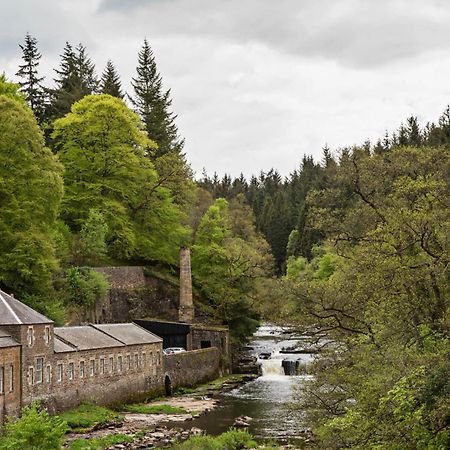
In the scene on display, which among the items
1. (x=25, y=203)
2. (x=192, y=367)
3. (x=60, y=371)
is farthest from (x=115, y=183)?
(x=60, y=371)

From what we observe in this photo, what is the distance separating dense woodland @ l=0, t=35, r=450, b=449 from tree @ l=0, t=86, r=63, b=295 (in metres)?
0.09

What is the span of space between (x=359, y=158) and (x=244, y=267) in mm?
39782

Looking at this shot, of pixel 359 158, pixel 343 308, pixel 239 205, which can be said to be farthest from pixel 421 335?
pixel 239 205

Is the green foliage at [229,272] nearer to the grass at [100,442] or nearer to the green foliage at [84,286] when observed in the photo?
the green foliage at [84,286]

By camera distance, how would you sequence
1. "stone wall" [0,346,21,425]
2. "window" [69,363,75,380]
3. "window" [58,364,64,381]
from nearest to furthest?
"stone wall" [0,346,21,425]
"window" [58,364,64,381]
"window" [69,363,75,380]

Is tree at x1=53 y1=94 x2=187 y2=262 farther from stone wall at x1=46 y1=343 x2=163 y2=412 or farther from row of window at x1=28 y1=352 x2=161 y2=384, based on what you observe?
row of window at x1=28 y1=352 x2=161 y2=384

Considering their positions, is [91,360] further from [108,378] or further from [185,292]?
[185,292]

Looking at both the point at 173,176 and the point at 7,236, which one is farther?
the point at 173,176

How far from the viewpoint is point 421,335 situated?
2320cm

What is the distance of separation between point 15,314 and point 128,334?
13.9m

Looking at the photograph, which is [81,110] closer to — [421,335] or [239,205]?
[239,205]

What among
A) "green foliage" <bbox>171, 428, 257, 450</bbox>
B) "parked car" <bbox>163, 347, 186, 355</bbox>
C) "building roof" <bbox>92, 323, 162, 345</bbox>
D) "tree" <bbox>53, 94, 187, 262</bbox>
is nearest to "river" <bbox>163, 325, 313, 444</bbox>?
"green foliage" <bbox>171, 428, 257, 450</bbox>

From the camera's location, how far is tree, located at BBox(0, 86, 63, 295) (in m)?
47.5

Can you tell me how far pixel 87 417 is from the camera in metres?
39.7
